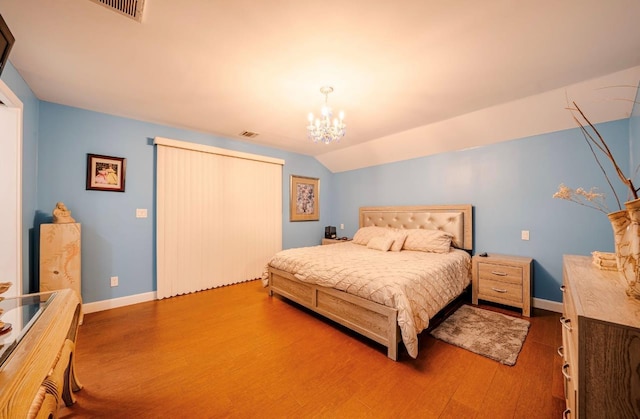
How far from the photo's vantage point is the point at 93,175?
2801 millimetres

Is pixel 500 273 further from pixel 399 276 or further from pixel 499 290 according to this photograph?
pixel 399 276

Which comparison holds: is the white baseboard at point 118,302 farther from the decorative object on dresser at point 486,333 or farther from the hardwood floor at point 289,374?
the decorative object on dresser at point 486,333

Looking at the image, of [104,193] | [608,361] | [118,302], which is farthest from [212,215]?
[608,361]

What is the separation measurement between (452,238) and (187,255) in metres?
3.86

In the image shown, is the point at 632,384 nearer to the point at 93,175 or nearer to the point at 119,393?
the point at 119,393

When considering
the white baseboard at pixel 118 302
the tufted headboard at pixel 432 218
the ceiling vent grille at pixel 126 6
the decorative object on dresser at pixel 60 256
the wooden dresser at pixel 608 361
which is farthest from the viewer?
the tufted headboard at pixel 432 218

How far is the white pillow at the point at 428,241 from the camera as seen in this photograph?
10.4 ft

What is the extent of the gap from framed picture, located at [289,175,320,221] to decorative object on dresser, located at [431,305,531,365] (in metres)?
3.09

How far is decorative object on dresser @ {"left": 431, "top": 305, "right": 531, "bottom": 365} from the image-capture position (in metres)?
1.98

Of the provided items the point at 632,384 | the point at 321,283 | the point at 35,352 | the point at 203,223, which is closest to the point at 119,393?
the point at 35,352

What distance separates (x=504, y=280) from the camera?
2746mm

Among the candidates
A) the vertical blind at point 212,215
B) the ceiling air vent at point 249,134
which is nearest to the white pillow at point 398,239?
the vertical blind at point 212,215

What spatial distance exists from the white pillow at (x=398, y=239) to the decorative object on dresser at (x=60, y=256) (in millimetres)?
3632

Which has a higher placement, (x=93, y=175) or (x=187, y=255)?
(x=93, y=175)
